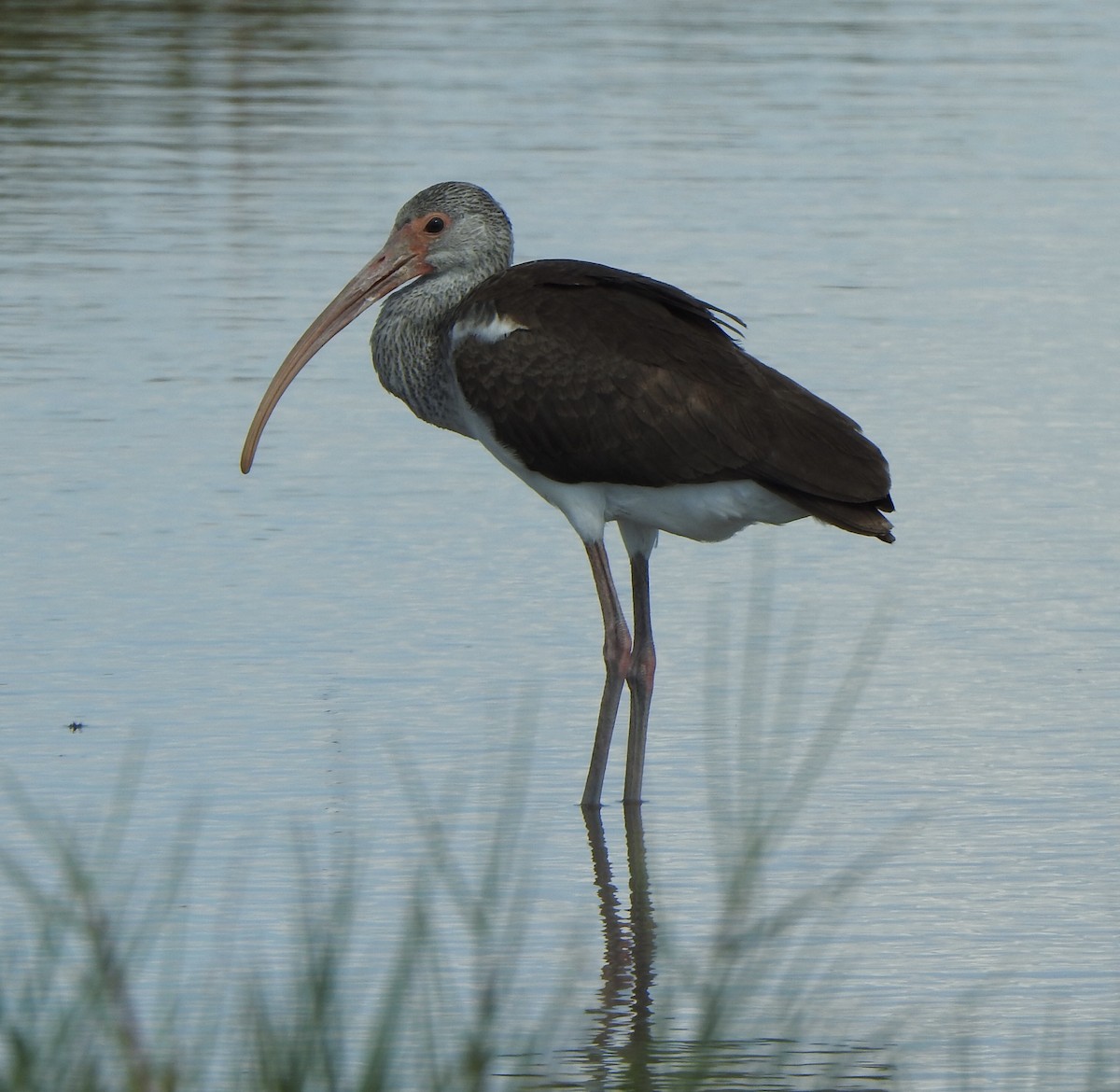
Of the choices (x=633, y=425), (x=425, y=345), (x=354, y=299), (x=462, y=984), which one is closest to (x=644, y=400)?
(x=633, y=425)

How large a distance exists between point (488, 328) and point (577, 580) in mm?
1918

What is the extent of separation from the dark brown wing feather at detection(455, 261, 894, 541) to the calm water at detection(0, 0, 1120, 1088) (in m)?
0.59

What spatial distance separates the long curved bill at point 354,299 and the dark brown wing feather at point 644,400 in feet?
1.91

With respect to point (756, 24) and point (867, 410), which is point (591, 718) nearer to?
point (867, 410)

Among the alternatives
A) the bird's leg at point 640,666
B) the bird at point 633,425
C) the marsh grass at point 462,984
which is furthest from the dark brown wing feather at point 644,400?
the marsh grass at point 462,984

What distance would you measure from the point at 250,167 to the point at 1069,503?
8434 mm

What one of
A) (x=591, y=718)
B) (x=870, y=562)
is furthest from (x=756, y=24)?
(x=591, y=718)

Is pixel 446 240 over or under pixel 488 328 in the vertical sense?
over

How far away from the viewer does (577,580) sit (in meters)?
8.92

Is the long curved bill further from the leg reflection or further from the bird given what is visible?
the leg reflection

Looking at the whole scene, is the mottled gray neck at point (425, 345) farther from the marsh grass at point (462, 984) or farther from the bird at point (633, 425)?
the marsh grass at point (462, 984)

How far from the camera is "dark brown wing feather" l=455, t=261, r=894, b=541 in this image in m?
6.85

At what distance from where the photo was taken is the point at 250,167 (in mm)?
16969

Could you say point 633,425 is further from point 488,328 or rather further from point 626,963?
point 626,963
